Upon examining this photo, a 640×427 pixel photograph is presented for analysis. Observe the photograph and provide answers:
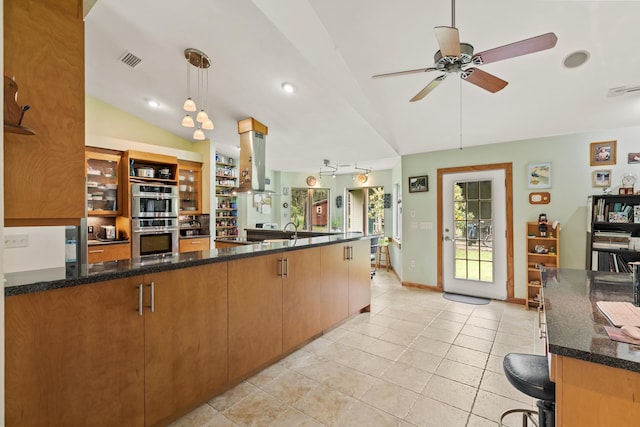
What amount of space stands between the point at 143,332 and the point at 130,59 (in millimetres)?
3555

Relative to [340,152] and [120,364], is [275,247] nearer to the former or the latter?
[120,364]

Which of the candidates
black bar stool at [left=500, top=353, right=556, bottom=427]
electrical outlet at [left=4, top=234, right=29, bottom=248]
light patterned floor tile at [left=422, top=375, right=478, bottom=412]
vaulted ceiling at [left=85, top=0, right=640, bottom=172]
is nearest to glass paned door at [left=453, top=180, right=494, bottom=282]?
vaulted ceiling at [left=85, top=0, right=640, bottom=172]

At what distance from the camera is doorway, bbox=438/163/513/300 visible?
4.29 m

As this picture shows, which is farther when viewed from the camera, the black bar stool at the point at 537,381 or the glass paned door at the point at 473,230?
the glass paned door at the point at 473,230

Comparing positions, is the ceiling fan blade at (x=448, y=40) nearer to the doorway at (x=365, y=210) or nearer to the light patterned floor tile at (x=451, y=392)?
the light patterned floor tile at (x=451, y=392)

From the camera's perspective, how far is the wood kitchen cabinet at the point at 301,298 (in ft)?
8.51

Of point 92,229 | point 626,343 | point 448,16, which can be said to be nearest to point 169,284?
point 626,343

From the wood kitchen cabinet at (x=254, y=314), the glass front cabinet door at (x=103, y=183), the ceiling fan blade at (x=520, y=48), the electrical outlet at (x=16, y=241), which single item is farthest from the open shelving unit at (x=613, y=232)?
the glass front cabinet door at (x=103, y=183)

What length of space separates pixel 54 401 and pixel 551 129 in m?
5.30

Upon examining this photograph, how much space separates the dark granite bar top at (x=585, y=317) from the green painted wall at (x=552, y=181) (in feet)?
7.36

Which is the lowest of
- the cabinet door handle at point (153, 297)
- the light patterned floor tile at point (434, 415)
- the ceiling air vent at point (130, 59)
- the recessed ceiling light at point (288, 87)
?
the light patterned floor tile at point (434, 415)

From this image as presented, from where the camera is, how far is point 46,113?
3.90 feet

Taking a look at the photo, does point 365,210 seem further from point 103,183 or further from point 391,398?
point 391,398

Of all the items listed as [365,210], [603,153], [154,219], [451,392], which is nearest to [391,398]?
[451,392]
